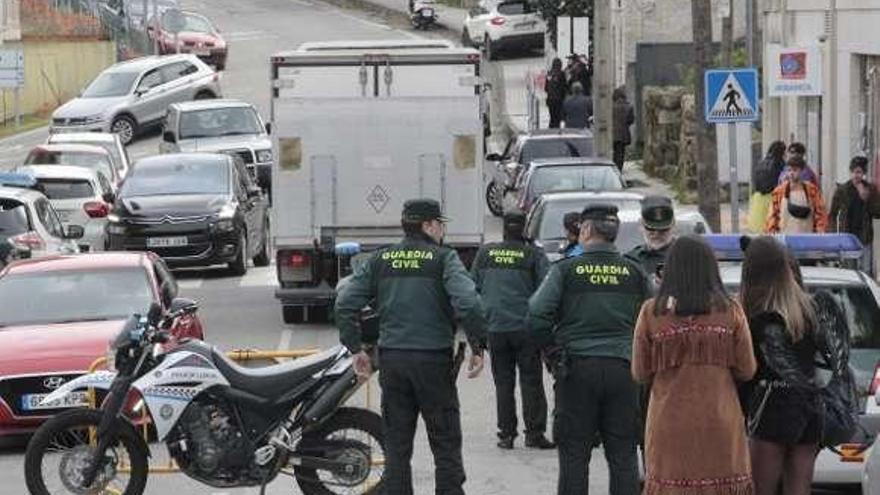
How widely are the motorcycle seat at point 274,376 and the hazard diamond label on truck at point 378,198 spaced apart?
9789 mm

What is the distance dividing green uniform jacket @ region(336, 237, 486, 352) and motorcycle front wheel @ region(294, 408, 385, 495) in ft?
3.54

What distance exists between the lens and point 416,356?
12.2m

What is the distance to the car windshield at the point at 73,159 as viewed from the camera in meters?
36.0

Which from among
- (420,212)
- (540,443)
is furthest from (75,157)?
(420,212)

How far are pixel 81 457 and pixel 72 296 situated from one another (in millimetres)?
4778

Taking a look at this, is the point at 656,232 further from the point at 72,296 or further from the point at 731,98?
the point at 731,98

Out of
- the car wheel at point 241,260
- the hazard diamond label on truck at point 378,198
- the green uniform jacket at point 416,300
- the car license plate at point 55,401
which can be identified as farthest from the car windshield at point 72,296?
the car wheel at point 241,260

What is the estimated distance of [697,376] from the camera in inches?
389

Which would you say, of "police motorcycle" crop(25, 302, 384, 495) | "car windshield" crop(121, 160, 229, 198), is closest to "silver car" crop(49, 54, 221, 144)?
"car windshield" crop(121, 160, 229, 198)

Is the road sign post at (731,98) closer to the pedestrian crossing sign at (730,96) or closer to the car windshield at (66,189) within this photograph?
the pedestrian crossing sign at (730,96)

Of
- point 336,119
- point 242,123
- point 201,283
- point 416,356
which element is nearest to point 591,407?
point 416,356

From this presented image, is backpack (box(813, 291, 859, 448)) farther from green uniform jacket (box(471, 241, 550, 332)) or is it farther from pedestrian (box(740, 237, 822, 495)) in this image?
green uniform jacket (box(471, 241, 550, 332))

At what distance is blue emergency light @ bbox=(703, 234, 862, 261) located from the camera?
1438cm

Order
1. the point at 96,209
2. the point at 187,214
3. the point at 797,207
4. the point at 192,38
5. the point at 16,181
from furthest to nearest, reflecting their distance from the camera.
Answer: the point at 192,38
the point at 96,209
the point at 187,214
the point at 16,181
the point at 797,207
